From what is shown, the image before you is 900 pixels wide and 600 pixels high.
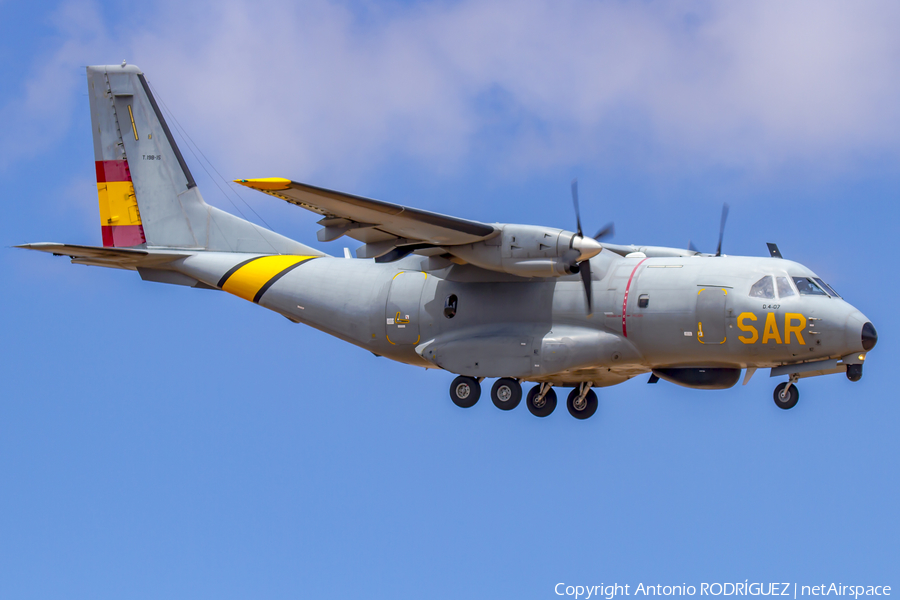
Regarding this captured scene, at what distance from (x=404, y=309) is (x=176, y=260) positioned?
5.15 meters

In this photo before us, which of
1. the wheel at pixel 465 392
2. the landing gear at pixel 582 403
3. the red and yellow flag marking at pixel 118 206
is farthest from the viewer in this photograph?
the red and yellow flag marking at pixel 118 206

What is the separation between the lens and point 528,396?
19.3 metres

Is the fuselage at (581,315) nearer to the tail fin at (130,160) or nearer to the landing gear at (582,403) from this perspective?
the landing gear at (582,403)

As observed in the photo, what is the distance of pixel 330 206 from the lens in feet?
52.4

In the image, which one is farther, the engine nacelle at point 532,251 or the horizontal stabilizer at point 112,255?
the horizontal stabilizer at point 112,255

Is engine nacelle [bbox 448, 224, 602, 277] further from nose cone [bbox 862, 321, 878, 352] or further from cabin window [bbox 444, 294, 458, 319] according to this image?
nose cone [bbox 862, 321, 878, 352]

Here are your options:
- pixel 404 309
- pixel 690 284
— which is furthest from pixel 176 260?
pixel 690 284

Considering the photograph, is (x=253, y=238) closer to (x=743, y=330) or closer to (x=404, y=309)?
(x=404, y=309)

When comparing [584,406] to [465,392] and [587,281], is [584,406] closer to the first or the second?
[465,392]

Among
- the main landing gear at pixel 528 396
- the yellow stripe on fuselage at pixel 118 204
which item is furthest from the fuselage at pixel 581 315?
the yellow stripe on fuselage at pixel 118 204

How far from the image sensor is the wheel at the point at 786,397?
1634cm

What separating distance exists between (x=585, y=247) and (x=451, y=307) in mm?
2915

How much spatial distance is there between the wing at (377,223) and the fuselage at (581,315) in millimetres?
932

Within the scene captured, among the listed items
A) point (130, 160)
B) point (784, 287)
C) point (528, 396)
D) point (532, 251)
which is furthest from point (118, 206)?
point (784, 287)
